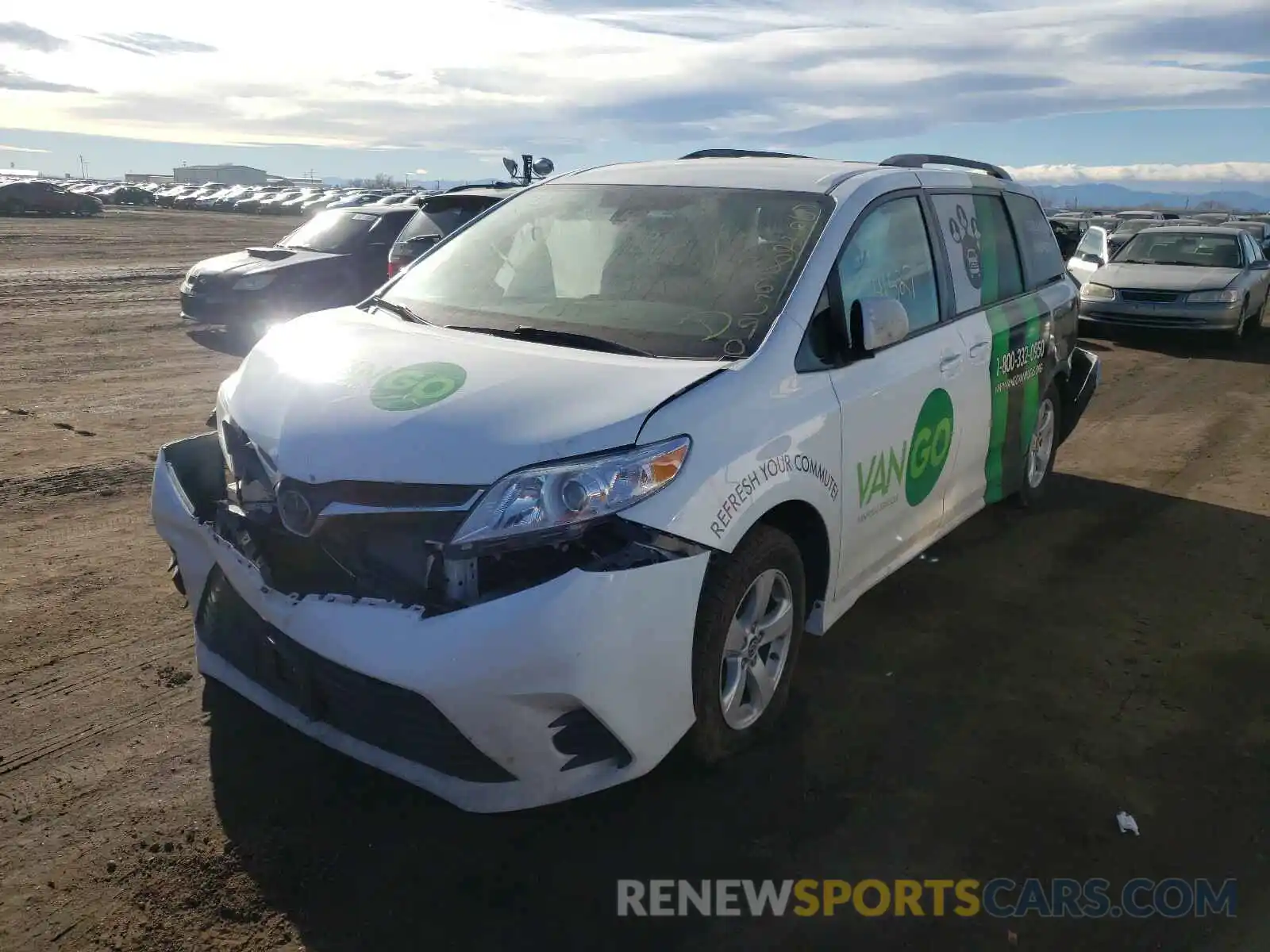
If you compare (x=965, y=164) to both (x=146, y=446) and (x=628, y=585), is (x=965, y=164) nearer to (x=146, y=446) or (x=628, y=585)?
(x=628, y=585)

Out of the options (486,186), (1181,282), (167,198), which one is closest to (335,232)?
(486,186)

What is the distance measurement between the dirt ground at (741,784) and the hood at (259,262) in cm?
659

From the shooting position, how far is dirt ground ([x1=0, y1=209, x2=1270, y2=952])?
2.66 metres

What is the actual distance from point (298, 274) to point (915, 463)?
9490 millimetres

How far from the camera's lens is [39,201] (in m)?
41.4

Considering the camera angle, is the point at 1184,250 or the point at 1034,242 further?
the point at 1184,250

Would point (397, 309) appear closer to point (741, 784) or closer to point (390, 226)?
point (741, 784)

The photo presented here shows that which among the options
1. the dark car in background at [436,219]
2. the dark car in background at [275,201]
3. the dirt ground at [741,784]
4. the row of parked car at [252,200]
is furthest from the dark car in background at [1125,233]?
the dark car in background at [275,201]

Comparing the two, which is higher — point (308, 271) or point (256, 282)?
point (308, 271)

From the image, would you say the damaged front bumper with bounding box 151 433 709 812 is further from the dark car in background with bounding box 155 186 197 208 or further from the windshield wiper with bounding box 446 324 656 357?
the dark car in background with bounding box 155 186 197 208

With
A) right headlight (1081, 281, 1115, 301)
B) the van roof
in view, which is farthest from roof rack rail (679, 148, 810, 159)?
right headlight (1081, 281, 1115, 301)

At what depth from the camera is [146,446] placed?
264 inches

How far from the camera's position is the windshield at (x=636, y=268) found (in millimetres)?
3477

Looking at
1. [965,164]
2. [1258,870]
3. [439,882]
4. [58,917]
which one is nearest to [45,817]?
[58,917]
